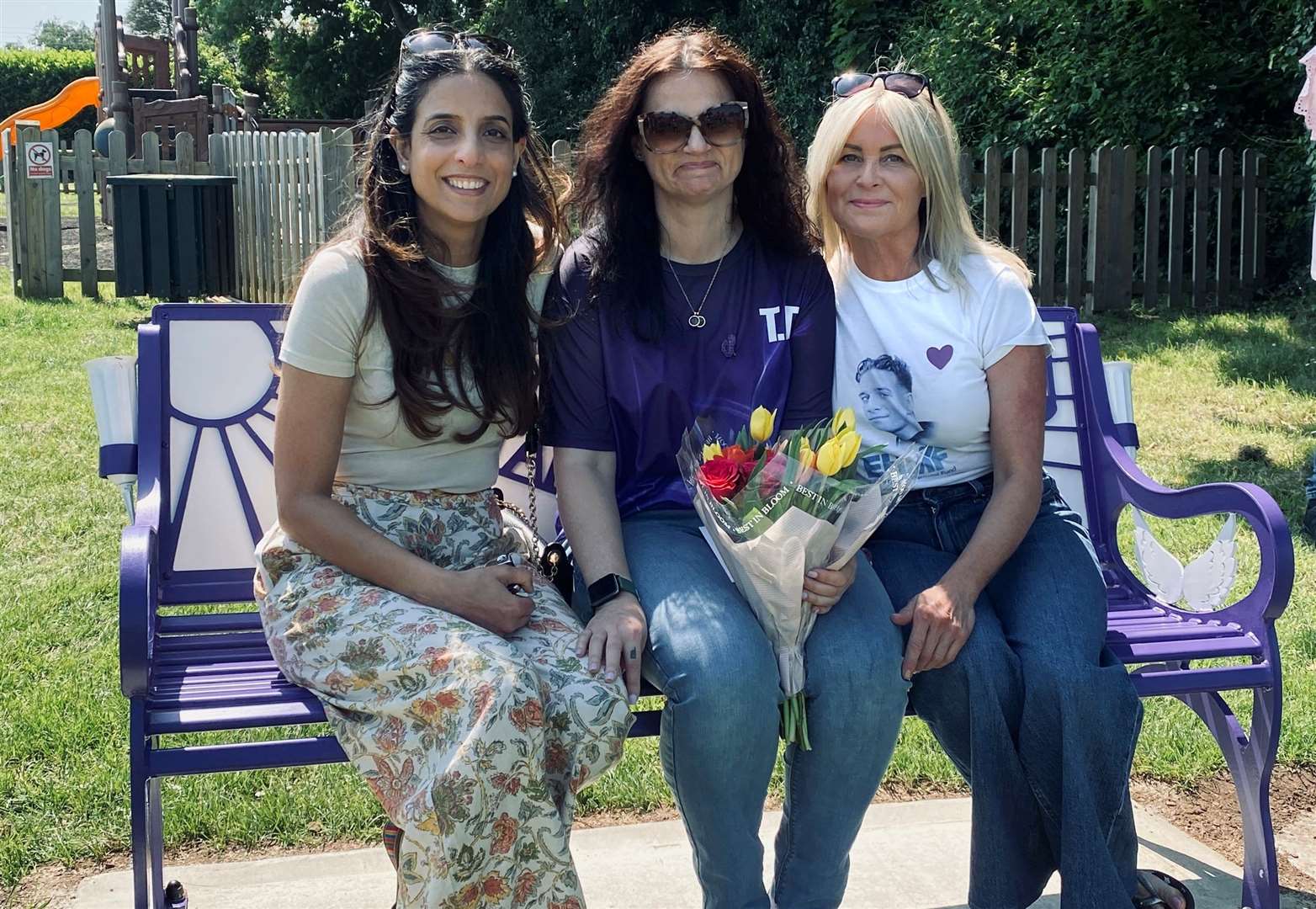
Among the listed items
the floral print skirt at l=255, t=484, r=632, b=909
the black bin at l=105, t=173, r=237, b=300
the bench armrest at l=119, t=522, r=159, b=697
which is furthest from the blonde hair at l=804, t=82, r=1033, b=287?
the black bin at l=105, t=173, r=237, b=300

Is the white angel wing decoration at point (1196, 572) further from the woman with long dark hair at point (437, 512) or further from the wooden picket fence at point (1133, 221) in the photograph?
the wooden picket fence at point (1133, 221)

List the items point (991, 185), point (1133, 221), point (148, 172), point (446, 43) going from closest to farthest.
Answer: point (446, 43), point (991, 185), point (1133, 221), point (148, 172)

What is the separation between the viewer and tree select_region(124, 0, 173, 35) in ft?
292

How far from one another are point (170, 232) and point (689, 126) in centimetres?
906

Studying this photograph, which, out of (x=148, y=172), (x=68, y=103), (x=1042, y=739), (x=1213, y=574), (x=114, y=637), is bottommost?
(x=114, y=637)

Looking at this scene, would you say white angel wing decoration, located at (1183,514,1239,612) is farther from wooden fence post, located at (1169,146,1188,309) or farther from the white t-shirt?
wooden fence post, located at (1169,146,1188,309)

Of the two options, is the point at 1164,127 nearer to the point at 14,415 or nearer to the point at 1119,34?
the point at 1119,34

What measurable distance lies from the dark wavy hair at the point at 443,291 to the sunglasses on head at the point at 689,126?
0.88ft

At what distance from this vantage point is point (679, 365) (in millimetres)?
2916

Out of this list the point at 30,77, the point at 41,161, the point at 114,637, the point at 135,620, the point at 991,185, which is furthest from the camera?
the point at 30,77

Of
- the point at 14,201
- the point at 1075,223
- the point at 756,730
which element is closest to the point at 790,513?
the point at 756,730

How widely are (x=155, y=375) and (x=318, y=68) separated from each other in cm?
3082

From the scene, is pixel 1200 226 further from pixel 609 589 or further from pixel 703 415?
pixel 609 589

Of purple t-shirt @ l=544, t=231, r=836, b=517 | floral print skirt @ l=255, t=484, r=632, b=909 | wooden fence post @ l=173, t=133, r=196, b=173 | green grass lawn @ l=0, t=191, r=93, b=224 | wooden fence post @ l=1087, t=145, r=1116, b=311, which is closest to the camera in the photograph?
floral print skirt @ l=255, t=484, r=632, b=909
